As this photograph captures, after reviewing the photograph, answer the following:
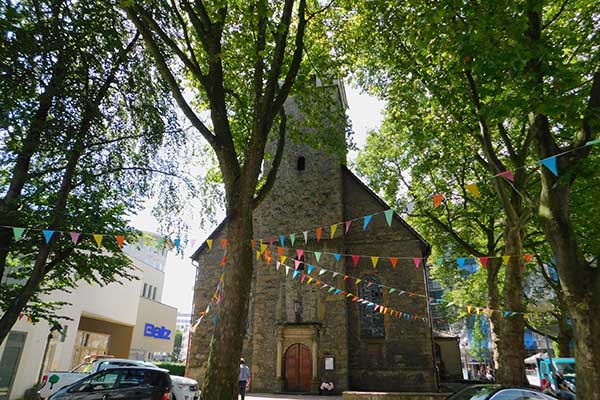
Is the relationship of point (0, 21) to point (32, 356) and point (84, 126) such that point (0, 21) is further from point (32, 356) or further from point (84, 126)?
point (32, 356)

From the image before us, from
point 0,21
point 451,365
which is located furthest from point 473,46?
point 451,365

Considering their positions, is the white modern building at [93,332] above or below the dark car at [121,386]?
above

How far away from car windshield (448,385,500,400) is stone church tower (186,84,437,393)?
9.05 metres

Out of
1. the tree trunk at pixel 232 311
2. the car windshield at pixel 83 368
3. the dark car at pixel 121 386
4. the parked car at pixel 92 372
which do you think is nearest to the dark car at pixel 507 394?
the tree trunk at pixel 232 311

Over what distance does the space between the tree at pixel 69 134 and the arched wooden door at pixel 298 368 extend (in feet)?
28.5

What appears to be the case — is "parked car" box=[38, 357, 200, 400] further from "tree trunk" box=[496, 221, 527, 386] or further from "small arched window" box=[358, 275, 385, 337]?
"tree trunk" box=[496, 221, 527, 386]

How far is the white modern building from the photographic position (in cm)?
1816

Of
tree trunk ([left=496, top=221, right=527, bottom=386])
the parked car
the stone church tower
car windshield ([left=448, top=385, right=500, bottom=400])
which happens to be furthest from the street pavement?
car windshield ([left=448, top=385, right=500, bottom=400])

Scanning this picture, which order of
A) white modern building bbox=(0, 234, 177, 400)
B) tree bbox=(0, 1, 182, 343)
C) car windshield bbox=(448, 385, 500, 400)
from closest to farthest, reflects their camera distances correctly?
car windshield bbox=(448, 385, 500, 400), tree bbox=(0, 1, 182, 343), white modern building bbox=(0, 234, 177, 400)

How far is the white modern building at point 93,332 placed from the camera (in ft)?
59.6

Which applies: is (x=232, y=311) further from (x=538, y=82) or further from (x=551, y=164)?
(x=538, y=82)

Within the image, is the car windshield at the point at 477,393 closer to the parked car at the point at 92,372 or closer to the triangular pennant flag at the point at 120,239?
the parked car at the point at 92,372

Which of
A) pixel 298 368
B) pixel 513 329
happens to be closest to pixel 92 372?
pixel 298 368

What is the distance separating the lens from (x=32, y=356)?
19047 millimetres
